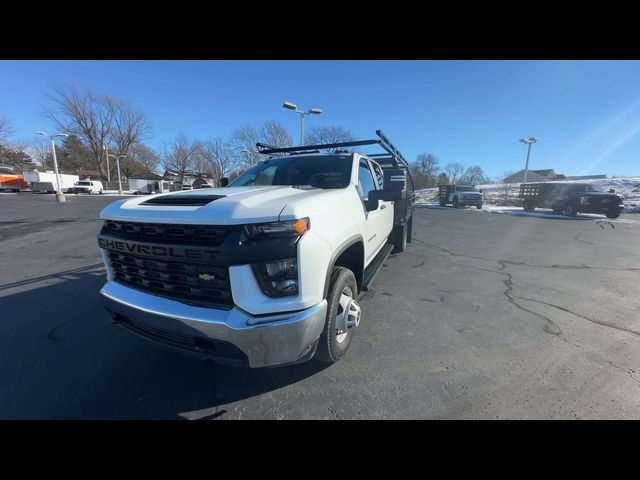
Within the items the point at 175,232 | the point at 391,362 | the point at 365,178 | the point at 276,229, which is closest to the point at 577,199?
the point at 365,178

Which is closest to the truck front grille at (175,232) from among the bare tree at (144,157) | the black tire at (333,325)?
the black tire at (333,325)

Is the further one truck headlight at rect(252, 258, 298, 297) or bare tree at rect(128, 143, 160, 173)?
bare tree at rect(128, 143, 160, 173)

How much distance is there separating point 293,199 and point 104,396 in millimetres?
2223

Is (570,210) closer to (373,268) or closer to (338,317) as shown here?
(373,268)

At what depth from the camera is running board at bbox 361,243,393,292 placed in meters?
3.21

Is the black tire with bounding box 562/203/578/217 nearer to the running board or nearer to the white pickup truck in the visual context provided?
the running board

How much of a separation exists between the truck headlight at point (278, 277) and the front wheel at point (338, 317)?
0.59 metres

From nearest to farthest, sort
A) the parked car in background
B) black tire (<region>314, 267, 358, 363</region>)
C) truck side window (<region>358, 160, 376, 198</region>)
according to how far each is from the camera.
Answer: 1. black tire (<region>314, 267, 358, 363</region>)
2. truck side window (<region>358, 160, 376, 198</region>)
3. the parked car in background

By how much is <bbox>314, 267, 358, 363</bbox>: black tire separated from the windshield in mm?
1127

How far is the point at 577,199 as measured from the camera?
17188mm

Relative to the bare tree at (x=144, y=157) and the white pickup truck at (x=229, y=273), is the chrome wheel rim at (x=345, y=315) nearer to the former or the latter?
the white pickup truck at (x=229, y=273)

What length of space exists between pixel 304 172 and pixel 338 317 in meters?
1.95

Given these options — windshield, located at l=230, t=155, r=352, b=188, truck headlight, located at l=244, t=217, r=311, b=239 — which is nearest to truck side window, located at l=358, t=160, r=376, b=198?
windshield, located at l=230, t=155, r=352, b=188
